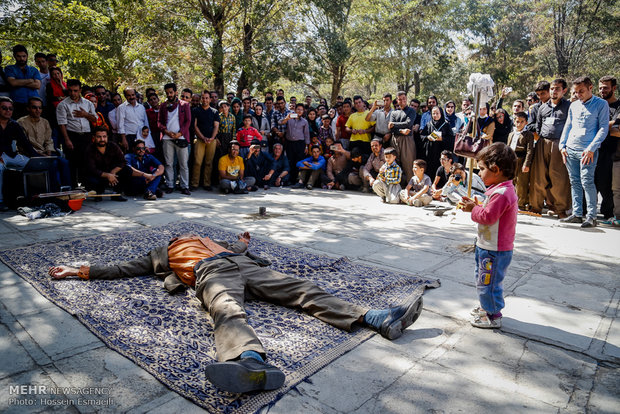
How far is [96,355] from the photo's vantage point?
2406 mm

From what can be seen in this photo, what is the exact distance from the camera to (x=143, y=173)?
7.56 meters

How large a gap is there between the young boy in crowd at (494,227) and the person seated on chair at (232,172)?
625 cm

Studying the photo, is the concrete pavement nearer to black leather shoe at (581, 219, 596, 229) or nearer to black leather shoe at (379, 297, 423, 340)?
black leather shoe at (379, 297, 423, 340)

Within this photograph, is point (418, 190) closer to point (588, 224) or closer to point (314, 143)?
point (588, 224)

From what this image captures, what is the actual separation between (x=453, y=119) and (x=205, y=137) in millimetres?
5040

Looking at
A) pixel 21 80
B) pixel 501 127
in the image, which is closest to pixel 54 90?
pixel 21 80

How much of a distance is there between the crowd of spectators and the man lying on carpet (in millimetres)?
3562

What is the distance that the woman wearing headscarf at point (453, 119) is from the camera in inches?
326

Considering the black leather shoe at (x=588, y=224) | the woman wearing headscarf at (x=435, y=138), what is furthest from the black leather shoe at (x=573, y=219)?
the woman wearing headscarf at (x=435, y=138)

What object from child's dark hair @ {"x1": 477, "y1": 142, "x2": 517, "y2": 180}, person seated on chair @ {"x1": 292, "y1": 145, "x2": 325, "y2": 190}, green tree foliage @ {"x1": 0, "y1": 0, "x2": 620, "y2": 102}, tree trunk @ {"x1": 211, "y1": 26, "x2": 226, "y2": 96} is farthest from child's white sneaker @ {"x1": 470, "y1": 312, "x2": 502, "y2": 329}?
tree trunk @ {"x1": 211, "y1": 26, "x2": 226, "y2": 96}

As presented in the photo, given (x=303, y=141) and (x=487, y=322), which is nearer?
(x=487, y=322)

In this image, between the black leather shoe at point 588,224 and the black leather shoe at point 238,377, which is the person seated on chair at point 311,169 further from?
the black leather shoe at point 238,377

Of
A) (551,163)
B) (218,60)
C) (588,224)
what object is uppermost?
(218,60)

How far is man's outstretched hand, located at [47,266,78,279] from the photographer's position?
3.45 metres
